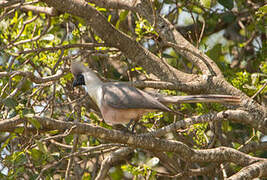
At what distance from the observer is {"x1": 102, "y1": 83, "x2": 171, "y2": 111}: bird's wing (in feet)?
12.5

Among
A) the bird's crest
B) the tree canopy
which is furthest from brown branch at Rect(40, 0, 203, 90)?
the bird's crest

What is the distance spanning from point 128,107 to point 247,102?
117 centimetres

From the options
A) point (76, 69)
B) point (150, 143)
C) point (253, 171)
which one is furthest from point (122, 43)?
point (253, 171)

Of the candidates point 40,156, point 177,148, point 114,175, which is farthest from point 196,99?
point 114,175

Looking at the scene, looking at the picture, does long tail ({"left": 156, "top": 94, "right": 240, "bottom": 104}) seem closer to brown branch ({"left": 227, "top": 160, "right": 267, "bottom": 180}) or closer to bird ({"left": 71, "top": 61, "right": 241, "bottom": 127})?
bird ({"left": 71, "top": 61, "right": 241, "bottom": 127})

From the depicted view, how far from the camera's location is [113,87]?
4129 millimetres

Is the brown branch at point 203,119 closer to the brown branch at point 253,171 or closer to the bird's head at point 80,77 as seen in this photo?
the brown branch at point 253,171

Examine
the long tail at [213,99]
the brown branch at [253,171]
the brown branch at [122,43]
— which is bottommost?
the brown branch at [253,171]

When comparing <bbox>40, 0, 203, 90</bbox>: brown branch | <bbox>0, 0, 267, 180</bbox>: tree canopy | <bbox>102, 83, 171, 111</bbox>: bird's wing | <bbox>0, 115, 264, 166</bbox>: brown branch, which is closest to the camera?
<bbox>0, 115, 264, 166</bbox>: brown branch

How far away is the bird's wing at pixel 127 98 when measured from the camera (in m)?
3.81

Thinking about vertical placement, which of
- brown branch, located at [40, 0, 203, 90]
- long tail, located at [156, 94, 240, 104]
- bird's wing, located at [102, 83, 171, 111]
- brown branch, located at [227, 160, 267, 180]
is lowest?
brown branch, located at [227, 160, 267, 180]

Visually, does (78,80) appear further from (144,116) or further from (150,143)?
(150,143)

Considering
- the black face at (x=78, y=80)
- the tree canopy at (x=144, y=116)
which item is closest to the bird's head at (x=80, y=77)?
the black face at (x=78, y=80)

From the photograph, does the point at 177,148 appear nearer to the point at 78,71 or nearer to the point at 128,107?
the point at 128,107
